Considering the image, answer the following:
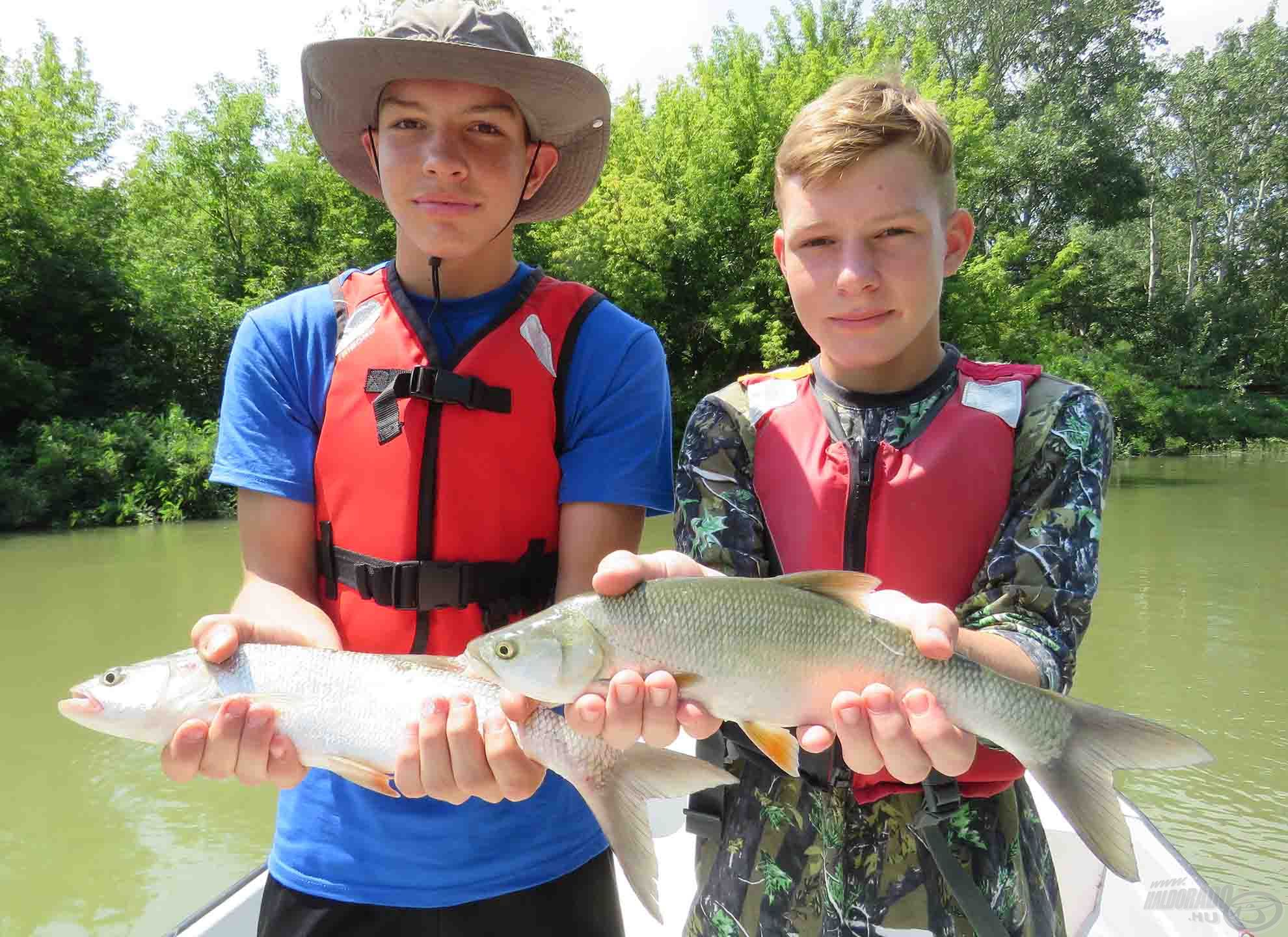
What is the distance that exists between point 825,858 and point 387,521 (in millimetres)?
1376

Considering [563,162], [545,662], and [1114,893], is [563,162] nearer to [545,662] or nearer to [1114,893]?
[545,662]

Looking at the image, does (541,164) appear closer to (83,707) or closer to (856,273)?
(856,273)

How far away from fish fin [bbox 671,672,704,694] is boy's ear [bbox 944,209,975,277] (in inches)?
50.7

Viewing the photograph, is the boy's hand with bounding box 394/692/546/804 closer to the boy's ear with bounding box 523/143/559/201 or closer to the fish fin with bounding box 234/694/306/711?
the fish fin with bounding box 234/694/306/711

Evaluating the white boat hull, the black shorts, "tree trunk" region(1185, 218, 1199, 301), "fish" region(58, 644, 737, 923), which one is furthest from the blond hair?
"tree trunk" region(1185, 218, 1199, 301)

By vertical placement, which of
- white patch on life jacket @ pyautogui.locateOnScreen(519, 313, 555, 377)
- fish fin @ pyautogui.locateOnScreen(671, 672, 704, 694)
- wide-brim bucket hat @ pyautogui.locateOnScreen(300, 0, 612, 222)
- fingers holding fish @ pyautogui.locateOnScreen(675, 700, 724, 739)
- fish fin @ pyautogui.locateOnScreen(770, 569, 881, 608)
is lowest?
fingers holding fish @ pyautogui.locateOnScreen(675, 700, 724, 739)

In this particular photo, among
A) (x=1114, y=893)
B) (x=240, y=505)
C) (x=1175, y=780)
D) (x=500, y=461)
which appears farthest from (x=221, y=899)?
(x=1175, y=780)

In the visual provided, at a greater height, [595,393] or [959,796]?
[595,393]

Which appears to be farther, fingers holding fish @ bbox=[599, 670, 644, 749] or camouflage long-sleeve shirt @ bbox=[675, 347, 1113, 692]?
camouflage long-sleeve shirt @ bbox=[675, 347, 1113, 692]

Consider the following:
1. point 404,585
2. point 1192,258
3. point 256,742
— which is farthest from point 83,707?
point 1192,258

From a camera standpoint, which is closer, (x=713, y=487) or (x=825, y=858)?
(x=825, y=858)

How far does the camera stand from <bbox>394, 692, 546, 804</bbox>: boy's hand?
6.72 feet

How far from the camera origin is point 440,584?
2354 mm

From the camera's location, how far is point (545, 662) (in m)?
1.94
